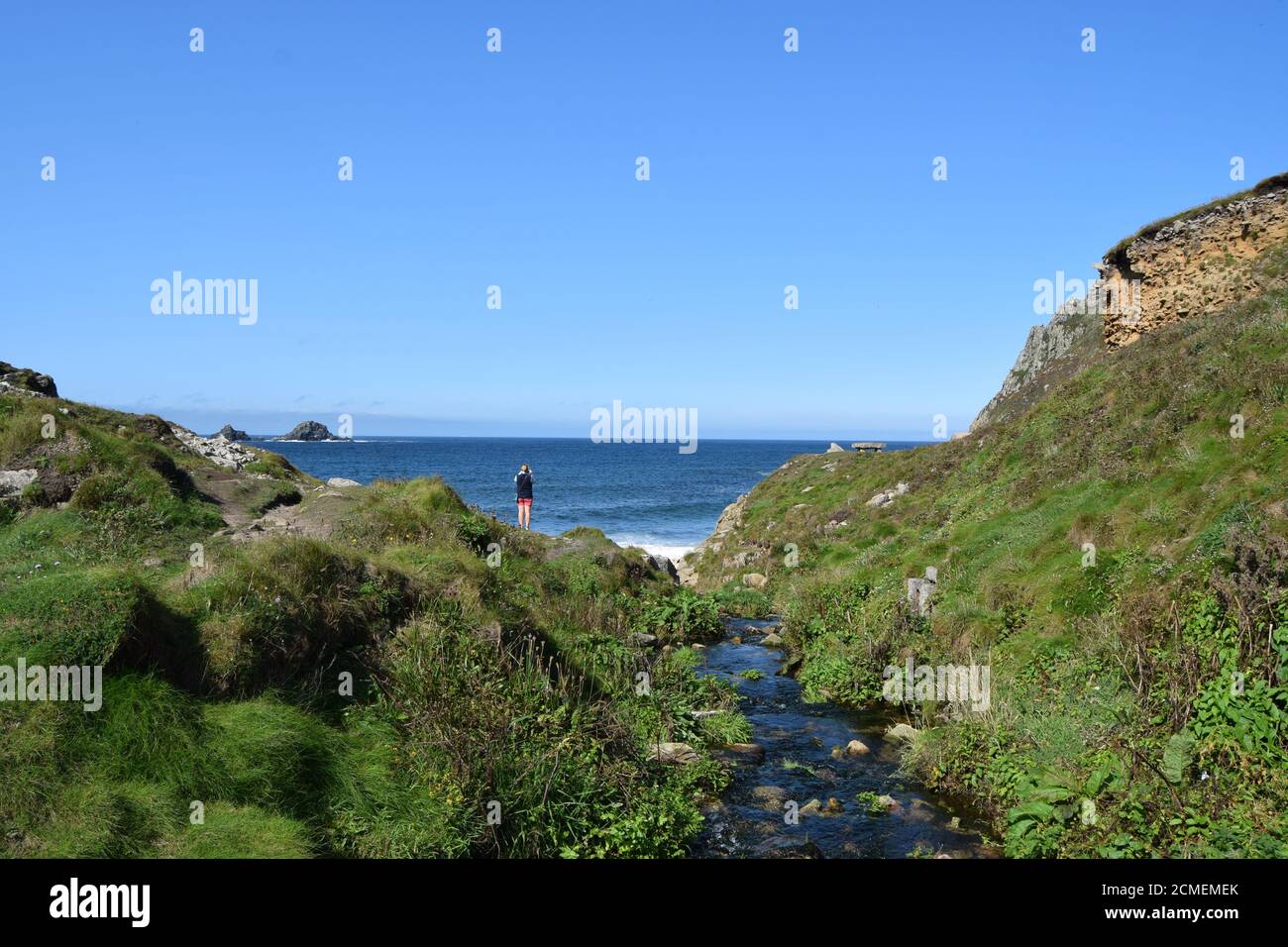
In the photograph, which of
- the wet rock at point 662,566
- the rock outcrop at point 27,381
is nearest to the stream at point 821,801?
the wet rock at point 662,566

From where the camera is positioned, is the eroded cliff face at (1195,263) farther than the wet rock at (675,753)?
Yes

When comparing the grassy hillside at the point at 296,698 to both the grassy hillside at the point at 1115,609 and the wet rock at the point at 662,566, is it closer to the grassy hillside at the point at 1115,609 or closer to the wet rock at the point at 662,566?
the grassy hillside at the point at 1115,609

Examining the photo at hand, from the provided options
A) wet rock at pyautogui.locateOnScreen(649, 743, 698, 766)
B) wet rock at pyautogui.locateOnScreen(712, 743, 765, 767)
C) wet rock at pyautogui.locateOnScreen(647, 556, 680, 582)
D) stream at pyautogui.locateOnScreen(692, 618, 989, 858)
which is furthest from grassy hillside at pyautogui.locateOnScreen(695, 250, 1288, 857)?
wet rock at pyautogui.locateOnScreen(647, 556, 680, 582)

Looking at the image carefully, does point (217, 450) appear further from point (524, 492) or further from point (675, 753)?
point (675, 753)

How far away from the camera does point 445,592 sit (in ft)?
43.4

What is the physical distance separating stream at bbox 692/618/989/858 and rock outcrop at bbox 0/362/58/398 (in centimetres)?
2073

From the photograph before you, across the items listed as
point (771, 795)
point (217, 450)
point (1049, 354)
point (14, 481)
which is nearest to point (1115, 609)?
point (771, 795)

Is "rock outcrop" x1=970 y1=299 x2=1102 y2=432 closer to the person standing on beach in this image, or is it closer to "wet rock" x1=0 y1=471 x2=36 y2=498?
the person standing on beach

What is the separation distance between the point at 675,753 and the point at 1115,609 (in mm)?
7110

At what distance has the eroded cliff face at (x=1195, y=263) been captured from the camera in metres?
24.3

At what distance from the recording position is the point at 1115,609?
1168cm

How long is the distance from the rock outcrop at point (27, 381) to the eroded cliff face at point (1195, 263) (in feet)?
113
